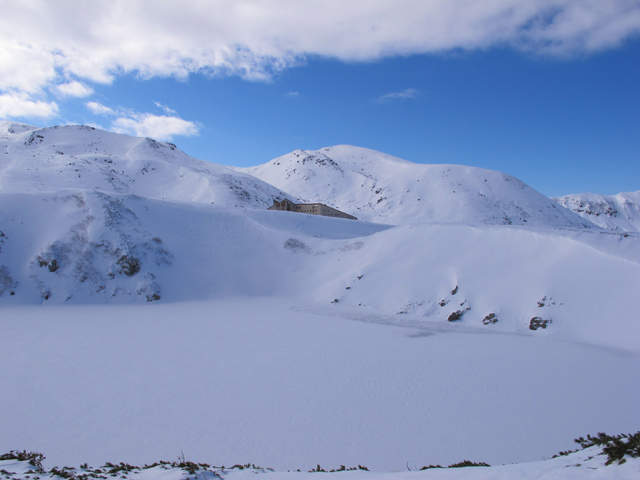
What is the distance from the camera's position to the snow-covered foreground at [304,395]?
408 inches

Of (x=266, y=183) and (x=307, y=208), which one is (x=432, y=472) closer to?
(x=307, y=208)

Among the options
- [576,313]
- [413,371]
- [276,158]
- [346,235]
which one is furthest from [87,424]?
[276,158]

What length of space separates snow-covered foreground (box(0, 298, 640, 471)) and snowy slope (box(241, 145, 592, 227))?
204 ft

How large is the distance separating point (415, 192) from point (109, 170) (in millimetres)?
74828

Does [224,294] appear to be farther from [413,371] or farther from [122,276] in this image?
[413,371]

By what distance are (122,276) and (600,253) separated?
37414 millimetres

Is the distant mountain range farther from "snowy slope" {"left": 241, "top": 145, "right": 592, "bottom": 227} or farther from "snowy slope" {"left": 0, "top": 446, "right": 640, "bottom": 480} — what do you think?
"snowy slope" {"left": 0, "top": 446, "right": 640, "bottom": 480}

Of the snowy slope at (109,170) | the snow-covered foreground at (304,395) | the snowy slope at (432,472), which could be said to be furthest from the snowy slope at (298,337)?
the snowy slope at (109,170)

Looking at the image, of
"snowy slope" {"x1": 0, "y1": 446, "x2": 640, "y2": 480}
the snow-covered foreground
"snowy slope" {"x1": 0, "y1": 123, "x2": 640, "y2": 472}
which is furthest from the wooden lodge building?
"snowy slope" {"x1": 0, "y1": 446, "x2": 640, "y2": 480}

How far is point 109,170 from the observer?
77.1 meters

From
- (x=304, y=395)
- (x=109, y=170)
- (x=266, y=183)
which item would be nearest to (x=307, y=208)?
(x=266, y=183)

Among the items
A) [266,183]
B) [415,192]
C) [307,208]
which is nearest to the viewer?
[307,208]

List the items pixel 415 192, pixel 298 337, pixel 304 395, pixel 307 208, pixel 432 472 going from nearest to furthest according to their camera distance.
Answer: pixel 432 472 < pixel 304 395 < pixel 298 337 < pixel 307 208 < pixel 415 192

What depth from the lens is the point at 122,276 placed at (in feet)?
107
